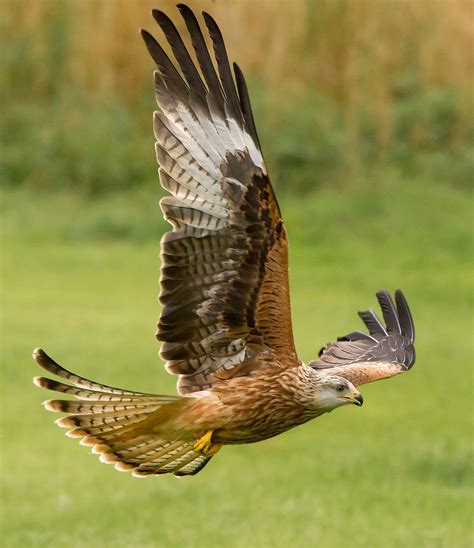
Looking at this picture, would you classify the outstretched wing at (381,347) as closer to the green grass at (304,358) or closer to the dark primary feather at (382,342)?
the dark primary feather at (382,342)

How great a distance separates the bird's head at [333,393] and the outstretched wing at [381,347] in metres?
0.77

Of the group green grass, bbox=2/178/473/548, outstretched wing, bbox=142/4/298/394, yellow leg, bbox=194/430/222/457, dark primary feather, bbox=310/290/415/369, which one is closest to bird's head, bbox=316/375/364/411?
outstretched wing, bbox=142/4/298/394

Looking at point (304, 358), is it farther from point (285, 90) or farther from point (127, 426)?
point (127, 426)

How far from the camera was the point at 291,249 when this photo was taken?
20578 mm

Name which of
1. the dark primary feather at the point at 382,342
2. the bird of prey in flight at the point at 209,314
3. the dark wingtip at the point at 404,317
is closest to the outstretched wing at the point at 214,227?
the bird of prey in flight at the point at 209,314

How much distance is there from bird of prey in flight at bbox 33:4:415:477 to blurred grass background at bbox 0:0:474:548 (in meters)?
4.48

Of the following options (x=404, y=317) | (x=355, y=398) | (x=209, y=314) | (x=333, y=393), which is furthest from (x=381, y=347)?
(x=209, y=314)

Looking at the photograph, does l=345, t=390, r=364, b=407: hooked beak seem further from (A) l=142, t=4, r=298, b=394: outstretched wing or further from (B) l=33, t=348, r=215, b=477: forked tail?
(B) l=33, t=348, r=215, b=477: forked tail

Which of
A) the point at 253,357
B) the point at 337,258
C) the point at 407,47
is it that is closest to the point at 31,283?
the point at 337,258

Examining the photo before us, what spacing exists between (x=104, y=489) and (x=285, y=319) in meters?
6.78

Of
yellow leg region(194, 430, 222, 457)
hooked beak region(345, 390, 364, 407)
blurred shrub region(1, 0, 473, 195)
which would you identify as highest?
blurred shrub region(1, 0, 473, 195)

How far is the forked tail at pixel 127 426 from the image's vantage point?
6.47 meters

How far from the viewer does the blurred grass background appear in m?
12.3

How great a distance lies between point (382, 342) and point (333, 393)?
182 cm
